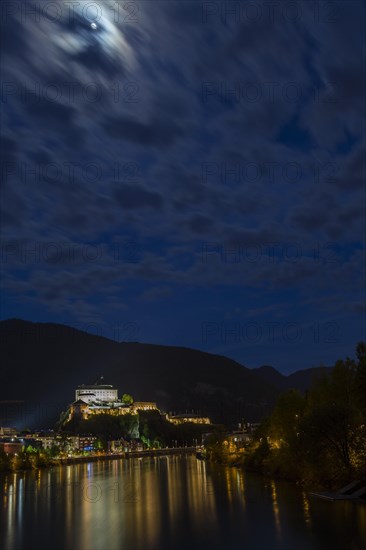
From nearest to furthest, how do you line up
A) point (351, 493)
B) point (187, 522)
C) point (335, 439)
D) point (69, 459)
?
1. point (187, 522)
2. point (351, 493)
3. point (335, 439)
4. point (69, 459)

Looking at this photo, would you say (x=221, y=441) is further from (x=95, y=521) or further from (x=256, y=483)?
(x=95, y=521)

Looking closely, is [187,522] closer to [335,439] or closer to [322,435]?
[322,435]

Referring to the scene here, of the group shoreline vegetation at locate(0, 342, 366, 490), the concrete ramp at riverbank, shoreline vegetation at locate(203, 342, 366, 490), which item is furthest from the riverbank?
the concrete ramp at riverbank

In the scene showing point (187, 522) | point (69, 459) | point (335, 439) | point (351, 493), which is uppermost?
point (335, 439)

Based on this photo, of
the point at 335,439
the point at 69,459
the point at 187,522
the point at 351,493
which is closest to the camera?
the point at 187,522

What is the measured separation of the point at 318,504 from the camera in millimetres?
30547

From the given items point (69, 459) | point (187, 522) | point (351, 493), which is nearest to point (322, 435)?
point (351, 493)

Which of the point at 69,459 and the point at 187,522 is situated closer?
the point at 187,522

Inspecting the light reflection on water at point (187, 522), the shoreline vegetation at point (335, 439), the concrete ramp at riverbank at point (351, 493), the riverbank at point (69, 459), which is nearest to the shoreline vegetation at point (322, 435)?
the shoreline vegetation at point (335, 439)

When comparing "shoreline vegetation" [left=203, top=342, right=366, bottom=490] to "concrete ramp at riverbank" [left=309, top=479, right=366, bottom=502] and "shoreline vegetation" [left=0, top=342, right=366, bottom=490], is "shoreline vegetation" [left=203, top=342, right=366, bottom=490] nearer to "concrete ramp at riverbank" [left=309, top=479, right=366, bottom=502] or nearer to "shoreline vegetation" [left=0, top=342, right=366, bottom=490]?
"shoreline vegetation" [left=0, top=342, right=366, bottom=490]

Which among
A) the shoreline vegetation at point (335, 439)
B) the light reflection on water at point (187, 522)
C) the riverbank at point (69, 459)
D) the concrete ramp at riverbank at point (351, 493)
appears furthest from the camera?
the riverbank at point (69, 459)

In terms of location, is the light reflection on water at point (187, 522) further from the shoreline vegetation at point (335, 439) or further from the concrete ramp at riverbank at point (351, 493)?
the shoreline vegetation at point (335, 439)

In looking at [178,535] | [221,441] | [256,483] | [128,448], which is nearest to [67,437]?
[128,448]

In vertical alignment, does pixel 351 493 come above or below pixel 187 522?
above
